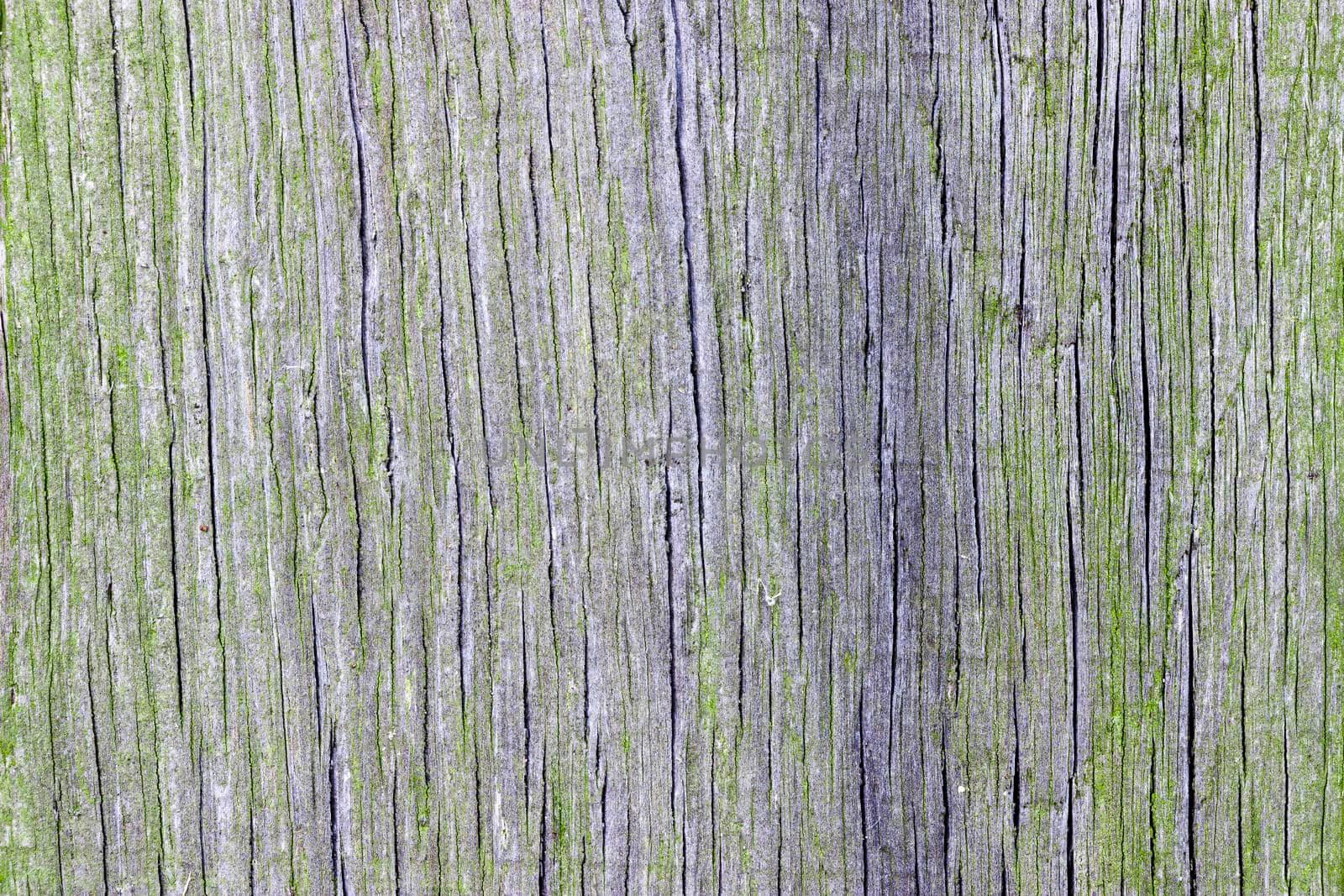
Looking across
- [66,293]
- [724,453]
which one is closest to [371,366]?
[66,293]

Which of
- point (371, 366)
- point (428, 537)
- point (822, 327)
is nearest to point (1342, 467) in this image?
point (822, 327)

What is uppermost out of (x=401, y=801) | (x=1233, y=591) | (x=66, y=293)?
(x=66, y=293)

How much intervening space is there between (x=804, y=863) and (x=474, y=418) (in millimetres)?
1190

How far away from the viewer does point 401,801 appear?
190 cm

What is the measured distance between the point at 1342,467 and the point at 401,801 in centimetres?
215

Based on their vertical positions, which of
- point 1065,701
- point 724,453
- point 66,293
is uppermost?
point 66,293

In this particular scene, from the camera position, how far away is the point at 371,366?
185 centimetres

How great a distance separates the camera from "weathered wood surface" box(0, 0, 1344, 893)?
183cm

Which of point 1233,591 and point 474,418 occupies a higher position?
point 474,418

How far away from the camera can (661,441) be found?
6.17ft

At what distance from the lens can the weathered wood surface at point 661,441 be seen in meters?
1.83

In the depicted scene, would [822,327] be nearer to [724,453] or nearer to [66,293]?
[724,453]

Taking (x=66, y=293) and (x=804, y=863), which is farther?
(x=804, y=863)

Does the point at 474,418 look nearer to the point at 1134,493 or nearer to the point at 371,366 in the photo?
the point at 371,366
